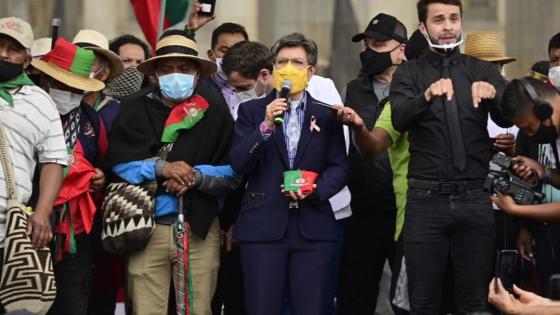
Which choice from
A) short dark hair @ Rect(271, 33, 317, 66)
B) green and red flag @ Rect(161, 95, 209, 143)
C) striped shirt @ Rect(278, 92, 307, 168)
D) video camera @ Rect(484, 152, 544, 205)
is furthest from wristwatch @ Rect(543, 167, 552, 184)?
green and red flag @ Rect(161, 95, 209, 143)

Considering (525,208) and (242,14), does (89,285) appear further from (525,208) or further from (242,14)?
(242,14)

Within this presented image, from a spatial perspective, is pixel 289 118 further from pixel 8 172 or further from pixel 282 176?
pixel 8 172

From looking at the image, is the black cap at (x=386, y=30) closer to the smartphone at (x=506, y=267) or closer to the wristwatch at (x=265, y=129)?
the wristwatch at (x=265, y=129)

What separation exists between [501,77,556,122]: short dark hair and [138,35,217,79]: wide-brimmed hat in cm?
209

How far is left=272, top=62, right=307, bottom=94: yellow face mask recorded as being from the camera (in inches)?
355

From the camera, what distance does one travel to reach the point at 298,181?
8852 mm

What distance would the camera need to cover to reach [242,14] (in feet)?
61.1

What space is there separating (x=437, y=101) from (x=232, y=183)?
1.47m

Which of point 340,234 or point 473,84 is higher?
point 473,84

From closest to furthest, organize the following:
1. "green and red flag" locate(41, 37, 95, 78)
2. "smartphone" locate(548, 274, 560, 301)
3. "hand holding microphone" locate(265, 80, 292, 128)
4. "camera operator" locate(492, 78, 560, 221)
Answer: "smartphone" locate(548, 274, 560, 301) < "camera operator" locate(492, 78, 560, 221) < "hand holding microphone" locate(265, 80, 292, 128) < "green and red flag" locate(41, 37, 95, 78)

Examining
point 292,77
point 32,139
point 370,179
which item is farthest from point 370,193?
point 32,139

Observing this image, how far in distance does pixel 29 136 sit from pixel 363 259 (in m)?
2.43

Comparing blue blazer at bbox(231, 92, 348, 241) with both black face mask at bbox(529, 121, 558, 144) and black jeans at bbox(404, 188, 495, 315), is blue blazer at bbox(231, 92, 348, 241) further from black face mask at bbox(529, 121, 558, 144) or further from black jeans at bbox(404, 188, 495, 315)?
black face mask at bbox(529, 121, 558, 144)

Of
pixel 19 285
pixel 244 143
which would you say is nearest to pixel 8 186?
pixel 19 285
